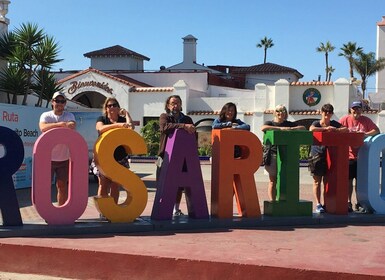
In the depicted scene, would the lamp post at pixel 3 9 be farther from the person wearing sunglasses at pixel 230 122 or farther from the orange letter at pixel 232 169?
the orange letter at pixel 232 169

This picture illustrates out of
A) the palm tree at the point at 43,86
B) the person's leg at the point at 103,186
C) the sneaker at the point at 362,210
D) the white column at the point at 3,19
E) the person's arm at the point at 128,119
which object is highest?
the white column at the point at 3,19

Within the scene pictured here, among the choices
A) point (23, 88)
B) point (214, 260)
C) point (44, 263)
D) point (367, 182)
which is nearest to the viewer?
point (214, 260)

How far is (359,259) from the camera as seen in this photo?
571 centimetres

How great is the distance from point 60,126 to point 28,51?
10878 millimetres

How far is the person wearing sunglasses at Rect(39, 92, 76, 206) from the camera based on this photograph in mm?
7074

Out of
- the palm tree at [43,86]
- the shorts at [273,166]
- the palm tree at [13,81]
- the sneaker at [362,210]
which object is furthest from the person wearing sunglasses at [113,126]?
the palm tree at [43,86]

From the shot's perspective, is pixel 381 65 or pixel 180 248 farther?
pixel 381 65

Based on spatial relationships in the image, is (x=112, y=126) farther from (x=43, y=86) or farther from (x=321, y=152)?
(x=43, y=86)

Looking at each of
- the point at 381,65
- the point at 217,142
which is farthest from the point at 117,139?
the point at 381,65

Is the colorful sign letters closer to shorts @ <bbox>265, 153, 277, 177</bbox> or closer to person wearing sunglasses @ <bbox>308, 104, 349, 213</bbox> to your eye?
person wearing sunglasses @ <bbox>308, 104, 349, 213</bbox>

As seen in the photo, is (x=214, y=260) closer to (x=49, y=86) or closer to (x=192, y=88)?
(x=49, y=86)

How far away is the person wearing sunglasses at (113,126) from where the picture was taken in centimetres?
733

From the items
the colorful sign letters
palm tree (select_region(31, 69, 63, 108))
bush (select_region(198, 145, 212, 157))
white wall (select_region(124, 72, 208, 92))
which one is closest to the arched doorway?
white wall (select_region(124, 72, 208, 92))

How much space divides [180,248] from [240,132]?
2097mm
